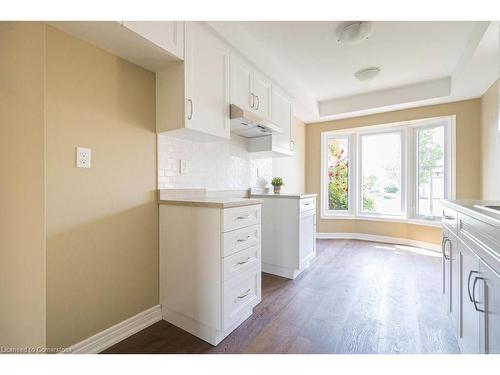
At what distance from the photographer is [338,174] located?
4457 millimetres

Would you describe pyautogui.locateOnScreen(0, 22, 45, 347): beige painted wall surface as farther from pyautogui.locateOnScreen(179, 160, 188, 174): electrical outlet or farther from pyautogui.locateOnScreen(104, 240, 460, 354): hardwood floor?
pyautogui.locateOnScreen(179, 160, 188, 174): electrical outlet

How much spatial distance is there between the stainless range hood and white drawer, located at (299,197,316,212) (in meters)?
0.85

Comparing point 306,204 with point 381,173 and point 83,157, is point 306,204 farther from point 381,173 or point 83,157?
point 381,173

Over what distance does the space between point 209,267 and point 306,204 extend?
61.1 inches

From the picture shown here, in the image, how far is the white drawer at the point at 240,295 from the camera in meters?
1.48

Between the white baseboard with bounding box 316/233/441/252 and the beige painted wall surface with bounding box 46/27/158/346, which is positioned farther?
the white baseboard with bounding box 316/233/441/252

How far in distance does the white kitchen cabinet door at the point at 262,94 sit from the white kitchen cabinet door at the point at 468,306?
1916mm

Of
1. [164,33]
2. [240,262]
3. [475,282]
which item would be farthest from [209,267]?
[164,33]

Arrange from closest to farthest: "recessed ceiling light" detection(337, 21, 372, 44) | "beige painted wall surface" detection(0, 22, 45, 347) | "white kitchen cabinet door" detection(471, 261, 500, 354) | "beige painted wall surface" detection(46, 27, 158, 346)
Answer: "white kitchen cabinet door" detection(471, 261, 500, 354) < "beige painted wall surface" detection(0, 22, 45, 347) < "beige painted wall surface" detection(46, 27, 158, 346) < "recessed ceiling light" detection(337, 21, 372, 44)

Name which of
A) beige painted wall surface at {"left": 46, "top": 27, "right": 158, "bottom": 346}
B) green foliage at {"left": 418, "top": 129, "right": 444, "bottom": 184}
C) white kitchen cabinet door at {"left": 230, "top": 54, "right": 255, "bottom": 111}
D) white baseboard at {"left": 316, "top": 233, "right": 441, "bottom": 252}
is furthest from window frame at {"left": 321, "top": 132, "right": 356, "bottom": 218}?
beige painted wall surface at {"left": 46, "top": 27, "right": 158, "bottom": 346}

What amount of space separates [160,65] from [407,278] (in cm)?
311

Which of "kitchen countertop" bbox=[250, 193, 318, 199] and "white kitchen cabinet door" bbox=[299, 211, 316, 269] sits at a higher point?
"kitchen countertop" bbox=[250, 193, 318, 199]

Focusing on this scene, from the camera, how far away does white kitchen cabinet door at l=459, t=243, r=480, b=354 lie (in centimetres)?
102

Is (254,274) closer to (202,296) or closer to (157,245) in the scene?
(202,296)
